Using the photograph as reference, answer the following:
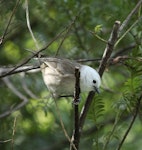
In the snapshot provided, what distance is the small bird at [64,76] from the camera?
2941mm

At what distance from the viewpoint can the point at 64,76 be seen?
3.05 meters

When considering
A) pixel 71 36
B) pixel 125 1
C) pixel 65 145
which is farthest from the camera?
pixel 65 145

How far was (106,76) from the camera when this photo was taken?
4.35 m

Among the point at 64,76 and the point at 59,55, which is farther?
the point at 59,55

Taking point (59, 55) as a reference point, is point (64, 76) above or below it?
above

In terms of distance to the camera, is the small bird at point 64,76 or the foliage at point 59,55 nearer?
the small bird at point 64,76

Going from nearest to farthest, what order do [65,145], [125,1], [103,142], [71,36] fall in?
[103,142] → [125,1] → [71,36] → [65,145]

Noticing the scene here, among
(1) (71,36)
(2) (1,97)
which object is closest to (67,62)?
(1) (71,36)

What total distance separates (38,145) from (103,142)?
72.0 inches

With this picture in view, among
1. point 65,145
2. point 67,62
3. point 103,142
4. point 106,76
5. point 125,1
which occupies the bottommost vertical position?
point 65,145

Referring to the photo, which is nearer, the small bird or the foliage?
the small bird

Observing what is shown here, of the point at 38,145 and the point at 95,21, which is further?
the point at 38,145

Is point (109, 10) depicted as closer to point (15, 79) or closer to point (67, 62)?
point (67, 62)

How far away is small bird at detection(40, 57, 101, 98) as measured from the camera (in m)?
Result: 2.94
